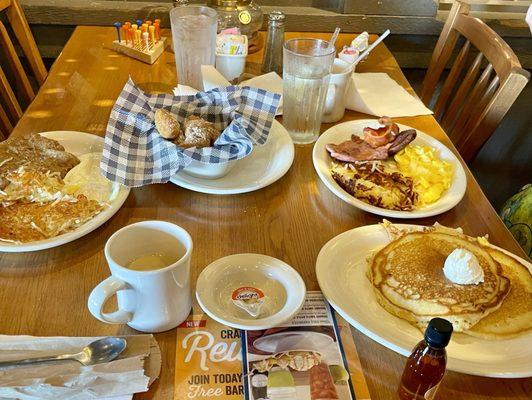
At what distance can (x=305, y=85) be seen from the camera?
119cm

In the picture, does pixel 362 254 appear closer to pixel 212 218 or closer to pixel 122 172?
pixel 212 218

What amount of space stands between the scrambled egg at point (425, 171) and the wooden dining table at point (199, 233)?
0.06 meters

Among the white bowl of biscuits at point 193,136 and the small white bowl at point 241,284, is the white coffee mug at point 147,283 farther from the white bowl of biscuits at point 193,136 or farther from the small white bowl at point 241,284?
the white bowl of biscuits at point 193,136

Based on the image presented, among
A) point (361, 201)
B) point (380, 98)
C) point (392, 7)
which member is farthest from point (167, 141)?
point (392, 7)

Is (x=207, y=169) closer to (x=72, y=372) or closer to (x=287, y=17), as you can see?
(x=72, y=372)

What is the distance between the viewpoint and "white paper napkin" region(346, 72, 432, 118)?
1.39m

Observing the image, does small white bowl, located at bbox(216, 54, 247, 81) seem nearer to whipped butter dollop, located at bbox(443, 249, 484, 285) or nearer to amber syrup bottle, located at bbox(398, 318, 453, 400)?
whipped butter dollop, located at bbox(443, 249, 484, 285)

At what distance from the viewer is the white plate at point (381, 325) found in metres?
0.68

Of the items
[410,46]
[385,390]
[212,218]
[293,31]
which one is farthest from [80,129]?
[410,46]

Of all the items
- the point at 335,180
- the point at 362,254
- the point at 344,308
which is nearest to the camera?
the point at 344,308

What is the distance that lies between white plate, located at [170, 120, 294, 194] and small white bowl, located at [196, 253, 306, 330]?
0.25 m

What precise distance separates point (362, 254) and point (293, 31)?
148cm

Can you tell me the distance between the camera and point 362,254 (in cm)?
88

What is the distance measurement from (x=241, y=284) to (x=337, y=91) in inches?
28.5
